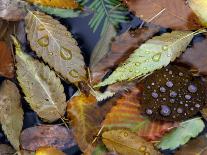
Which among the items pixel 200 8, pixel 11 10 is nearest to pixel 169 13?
pixel 200 8

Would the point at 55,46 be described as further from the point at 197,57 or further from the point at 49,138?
the point at 197,57

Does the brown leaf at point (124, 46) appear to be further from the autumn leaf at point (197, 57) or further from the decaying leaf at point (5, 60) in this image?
the decaying leaf at point (5, 60)

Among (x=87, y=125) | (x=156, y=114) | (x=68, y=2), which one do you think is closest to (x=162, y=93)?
(x=156, y=114)

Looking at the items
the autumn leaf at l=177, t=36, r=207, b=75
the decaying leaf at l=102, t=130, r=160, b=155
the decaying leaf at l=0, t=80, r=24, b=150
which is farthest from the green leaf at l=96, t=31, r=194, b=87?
the decaying leaf at l=0, t=80, r=24, b=150

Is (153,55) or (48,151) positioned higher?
(153,55)

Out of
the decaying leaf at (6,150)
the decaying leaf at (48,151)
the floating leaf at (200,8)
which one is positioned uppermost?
the floating leaf at (200,8)

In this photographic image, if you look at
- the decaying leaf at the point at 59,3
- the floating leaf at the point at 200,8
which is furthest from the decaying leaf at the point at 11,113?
the floating leaf at the point at 200,8
